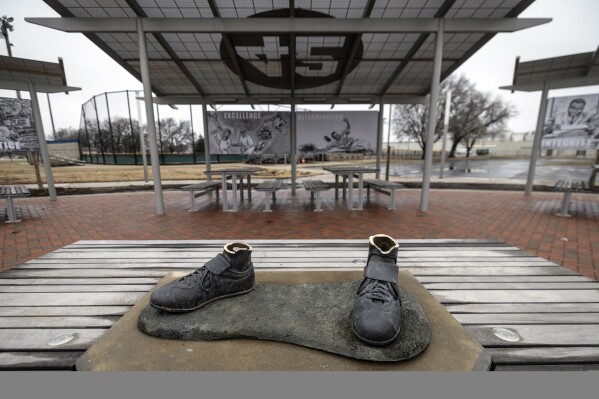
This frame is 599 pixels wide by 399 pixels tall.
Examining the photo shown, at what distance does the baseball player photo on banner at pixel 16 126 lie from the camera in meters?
6.74

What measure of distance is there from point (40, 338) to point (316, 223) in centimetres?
433

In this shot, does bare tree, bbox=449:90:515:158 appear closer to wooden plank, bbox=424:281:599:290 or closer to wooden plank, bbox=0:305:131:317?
wooden plank, bbox=424:281:599:290

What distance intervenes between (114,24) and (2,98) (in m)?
4.18

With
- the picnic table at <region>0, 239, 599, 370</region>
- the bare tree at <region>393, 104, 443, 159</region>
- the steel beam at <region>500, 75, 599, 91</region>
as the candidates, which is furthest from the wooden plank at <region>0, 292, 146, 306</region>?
the bare tree at <region>393, 104, 443, 159</region>

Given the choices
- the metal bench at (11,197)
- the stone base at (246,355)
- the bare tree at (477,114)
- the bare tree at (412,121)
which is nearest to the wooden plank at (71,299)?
the stone base at (246,355)

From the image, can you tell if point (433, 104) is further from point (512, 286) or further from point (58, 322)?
point (58, 322)

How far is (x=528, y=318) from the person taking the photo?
5.03 ft

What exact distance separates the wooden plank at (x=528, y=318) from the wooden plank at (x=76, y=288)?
6.83ft

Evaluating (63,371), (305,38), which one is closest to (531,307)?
(63,371)

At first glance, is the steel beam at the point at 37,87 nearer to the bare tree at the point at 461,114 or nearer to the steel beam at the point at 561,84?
the steel beam at the point at 561,84

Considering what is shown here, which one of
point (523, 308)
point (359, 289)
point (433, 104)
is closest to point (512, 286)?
point (523, 308)

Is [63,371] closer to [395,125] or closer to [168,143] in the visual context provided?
[168,143]

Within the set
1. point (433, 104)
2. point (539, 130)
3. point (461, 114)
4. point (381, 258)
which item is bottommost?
point (381, 258)

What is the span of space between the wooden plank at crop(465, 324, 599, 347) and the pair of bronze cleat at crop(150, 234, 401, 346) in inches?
18.9
